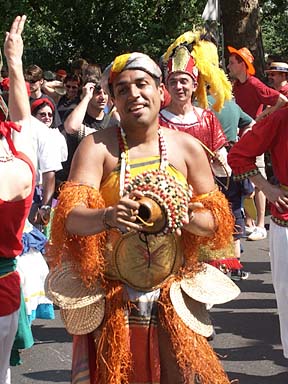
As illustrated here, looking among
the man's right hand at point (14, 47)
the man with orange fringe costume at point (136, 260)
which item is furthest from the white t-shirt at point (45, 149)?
the man's right hand at point (14, 47)

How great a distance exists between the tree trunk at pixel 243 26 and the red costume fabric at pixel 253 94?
401cm

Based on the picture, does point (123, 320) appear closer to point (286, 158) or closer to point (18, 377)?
point (286, 158)

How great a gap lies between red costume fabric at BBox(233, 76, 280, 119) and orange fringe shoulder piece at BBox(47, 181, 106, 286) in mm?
5945

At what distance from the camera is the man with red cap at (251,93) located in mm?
8836

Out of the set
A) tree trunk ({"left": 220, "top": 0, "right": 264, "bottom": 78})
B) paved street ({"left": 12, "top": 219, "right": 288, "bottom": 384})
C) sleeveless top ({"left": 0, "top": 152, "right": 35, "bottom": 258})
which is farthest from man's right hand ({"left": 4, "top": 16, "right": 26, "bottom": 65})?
tree trunk ({"left": 220, "top": 0, "right": 264, "bottom": 78})

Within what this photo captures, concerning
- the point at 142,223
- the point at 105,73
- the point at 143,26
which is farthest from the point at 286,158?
the point at 143,26

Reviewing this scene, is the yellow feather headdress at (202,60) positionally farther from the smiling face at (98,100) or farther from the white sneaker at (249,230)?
the white sneaker at (249,230)

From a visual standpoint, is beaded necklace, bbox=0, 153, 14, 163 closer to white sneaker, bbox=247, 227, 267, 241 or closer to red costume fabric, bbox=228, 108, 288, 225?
red costume fabric, bbox=228, 108, 288, 225

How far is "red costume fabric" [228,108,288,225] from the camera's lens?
15.6ft

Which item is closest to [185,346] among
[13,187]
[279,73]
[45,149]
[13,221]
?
[13,221]

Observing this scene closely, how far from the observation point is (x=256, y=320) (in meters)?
6.56

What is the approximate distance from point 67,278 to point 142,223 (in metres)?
0.58

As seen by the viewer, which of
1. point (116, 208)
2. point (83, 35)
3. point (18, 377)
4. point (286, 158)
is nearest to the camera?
point (116, 208)

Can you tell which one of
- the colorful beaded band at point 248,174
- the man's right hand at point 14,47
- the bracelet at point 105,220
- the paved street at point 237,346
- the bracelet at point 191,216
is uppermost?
the man's right hand at point 14,47
